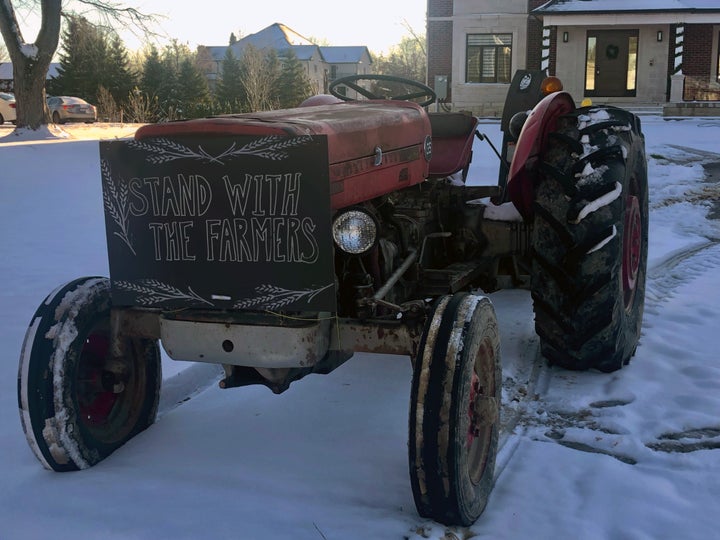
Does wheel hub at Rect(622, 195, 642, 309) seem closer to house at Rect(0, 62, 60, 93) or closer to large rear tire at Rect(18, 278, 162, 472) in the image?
large rear tire at Rect(18, 278, 162, 472)

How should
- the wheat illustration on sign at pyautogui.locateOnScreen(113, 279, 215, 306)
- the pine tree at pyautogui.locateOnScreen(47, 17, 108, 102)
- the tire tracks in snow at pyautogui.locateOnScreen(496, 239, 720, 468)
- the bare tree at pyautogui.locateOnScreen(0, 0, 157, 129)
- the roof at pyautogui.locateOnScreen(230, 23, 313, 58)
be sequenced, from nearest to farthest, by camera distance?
the wheat illustration on sign at pyautogui.locateOnScreen(113, 279, 215, 306), the tire tracks in snow at pyautogui.locateOnScreen(496, 239, 720, 468), the bare tree at pyautogui.locateOnScreen(0, 0, 157, 129), the pine tree at pyautogui.locateOnScreen(47, 17, 108, 102), the roof at pyautogui.locateOnScreen(230, 23, 313, 58)

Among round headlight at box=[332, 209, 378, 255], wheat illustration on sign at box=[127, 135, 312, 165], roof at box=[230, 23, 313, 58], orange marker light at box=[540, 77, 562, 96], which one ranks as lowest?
round headlight at box=[332, 209, 378, 255]

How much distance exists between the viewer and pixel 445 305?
8.63ft

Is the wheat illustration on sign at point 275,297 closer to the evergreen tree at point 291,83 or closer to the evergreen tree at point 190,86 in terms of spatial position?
the evergreen tree at point 291,83

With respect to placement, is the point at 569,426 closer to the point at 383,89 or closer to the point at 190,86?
the point at 383,89

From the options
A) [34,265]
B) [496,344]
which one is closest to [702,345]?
[496,344]

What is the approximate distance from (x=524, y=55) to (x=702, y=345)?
82.8 feet

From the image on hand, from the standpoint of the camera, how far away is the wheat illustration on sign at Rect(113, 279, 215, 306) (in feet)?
9.11

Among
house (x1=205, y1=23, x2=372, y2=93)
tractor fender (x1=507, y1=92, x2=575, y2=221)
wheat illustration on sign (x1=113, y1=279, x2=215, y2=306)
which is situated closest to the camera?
wheat illustration on sign (x1=113, y1=279, x2=215, y2=306)

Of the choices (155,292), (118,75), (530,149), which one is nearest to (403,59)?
(118,75)

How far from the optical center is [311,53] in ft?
238

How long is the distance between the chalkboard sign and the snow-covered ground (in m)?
0.70

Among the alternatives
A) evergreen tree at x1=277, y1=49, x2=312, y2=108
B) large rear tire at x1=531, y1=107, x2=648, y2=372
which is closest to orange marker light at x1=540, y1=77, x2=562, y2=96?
large rear tire at x1=531, y1=107, x2=648, y2=372

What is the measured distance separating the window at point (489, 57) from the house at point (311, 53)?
133ft
